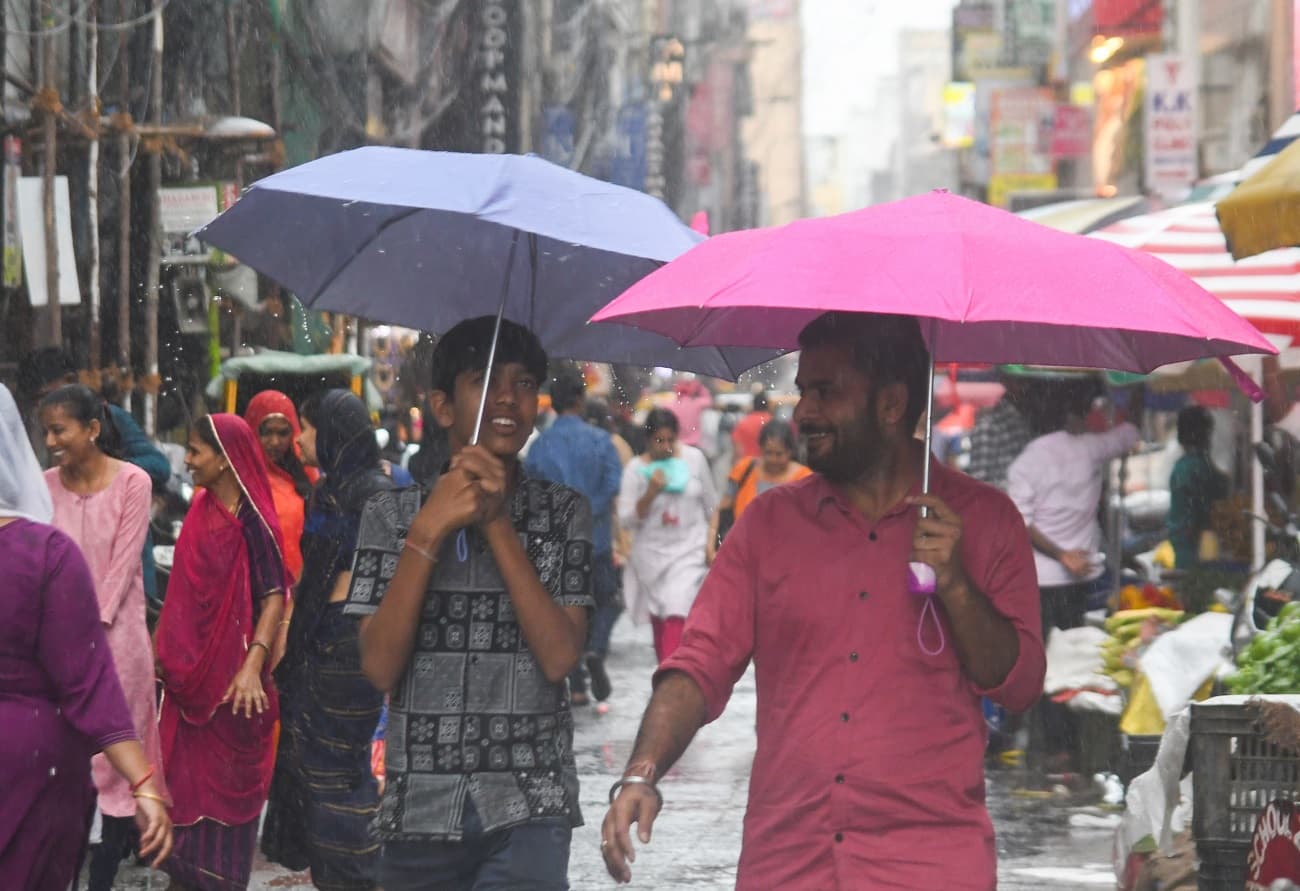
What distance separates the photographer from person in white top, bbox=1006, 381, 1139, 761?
11375 millimetres

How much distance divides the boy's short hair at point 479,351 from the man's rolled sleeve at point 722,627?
634 millimetres

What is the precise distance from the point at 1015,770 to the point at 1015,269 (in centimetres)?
774

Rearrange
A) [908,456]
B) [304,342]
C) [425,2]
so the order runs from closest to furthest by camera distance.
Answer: [908,456] < [304,342] < [425,2]

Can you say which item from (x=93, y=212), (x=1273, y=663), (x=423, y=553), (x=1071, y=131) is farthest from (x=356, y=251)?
(x=1071, y=131)

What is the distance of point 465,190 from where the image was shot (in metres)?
4.55

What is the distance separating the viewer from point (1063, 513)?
37.3 ft

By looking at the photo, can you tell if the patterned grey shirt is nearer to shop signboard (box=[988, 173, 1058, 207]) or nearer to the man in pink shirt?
the man in pink shirt

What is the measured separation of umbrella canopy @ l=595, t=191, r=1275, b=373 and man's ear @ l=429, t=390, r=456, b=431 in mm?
485

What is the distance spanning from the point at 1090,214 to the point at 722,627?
9409 mm

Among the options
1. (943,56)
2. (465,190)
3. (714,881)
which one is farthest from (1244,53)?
(943,56)

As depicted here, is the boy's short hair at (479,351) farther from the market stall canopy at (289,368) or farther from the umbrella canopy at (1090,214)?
the market stall canopy at (289,368)

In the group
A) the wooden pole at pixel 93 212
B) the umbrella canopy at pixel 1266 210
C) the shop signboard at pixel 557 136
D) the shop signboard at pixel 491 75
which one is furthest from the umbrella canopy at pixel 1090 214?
the shop signboard at pixel 557 136

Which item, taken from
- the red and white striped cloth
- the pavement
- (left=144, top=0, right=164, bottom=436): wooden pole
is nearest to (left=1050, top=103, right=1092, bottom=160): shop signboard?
(left=144, top=0, right=164, bottom=436): wooden pole

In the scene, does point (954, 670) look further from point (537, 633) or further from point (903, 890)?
point (537, 633)
